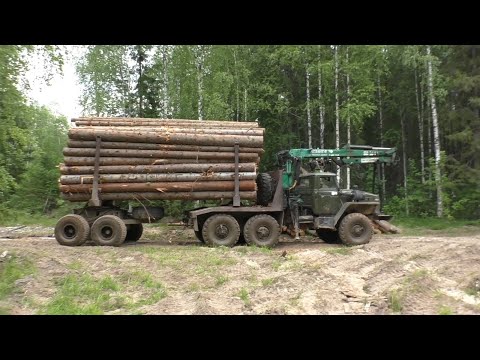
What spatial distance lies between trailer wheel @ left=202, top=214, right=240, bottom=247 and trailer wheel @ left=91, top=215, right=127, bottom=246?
96.1 inches

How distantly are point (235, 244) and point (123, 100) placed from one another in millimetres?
17019

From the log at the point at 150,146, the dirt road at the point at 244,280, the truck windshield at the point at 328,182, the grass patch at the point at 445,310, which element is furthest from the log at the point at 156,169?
the grass patch at the point at 445,310

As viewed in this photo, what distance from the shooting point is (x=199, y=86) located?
22875mm

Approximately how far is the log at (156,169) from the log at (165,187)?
0.38 meters

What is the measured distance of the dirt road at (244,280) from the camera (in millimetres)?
7078

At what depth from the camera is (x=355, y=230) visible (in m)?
13.8

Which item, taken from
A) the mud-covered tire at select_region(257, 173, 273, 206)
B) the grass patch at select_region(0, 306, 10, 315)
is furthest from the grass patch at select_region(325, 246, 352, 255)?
the grass patch at select_region(0, 306, 10, 315)

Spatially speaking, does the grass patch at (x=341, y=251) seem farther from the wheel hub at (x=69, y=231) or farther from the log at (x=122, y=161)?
the wheel hub at (x=69, y=231)

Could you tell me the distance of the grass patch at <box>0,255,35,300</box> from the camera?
798 centimetres

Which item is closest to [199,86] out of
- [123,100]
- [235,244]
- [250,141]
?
[123,100]

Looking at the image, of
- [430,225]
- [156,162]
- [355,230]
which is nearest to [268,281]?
[355,230]

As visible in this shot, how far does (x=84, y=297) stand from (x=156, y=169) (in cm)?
656

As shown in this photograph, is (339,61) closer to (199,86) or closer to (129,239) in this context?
(199,86)

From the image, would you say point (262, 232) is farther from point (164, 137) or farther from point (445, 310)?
point (445, 310)
